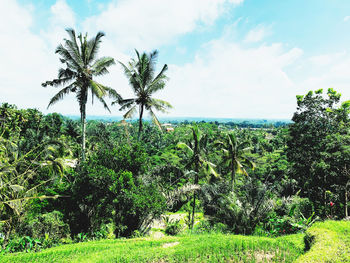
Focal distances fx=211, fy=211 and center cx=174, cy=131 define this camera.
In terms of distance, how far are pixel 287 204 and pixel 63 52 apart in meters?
16.6

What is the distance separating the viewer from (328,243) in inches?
226

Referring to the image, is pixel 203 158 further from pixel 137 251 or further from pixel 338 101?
pixel 338 101

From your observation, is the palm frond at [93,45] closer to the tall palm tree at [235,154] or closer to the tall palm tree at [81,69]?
the tall palm tree at [81,69]

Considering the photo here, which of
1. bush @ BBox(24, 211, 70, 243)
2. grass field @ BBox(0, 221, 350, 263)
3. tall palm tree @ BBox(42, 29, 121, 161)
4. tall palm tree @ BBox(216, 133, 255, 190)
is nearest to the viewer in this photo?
grass field @ BBox(0, 221, 350, 263)

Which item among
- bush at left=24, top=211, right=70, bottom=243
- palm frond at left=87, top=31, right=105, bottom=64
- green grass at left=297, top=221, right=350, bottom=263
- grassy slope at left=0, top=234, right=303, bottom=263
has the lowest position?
bush at left=24, top=211, right=70, bottom=243

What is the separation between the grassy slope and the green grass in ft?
2.18

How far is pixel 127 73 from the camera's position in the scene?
14523 millimetres

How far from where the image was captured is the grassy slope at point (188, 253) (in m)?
6.04

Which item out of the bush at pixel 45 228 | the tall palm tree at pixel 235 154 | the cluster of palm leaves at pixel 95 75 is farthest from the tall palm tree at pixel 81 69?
the tall palm tree at pixel 235 154

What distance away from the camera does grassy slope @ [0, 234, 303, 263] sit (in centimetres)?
604

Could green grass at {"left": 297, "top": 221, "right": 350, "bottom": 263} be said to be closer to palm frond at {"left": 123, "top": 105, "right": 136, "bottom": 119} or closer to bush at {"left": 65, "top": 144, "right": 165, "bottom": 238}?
bush at {"left": 65, "top": 144, "right": 165, "bottom": 238}

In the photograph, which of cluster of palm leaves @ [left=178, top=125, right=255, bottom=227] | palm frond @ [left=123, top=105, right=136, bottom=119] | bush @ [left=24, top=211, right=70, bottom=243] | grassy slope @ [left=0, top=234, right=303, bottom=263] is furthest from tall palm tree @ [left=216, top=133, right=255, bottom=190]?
bush @ [left=24, top=211, right=70, bottom=243]

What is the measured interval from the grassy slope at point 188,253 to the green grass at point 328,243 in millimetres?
664

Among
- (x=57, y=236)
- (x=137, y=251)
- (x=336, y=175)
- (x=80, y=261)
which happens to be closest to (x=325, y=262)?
(x=137, y=251)
